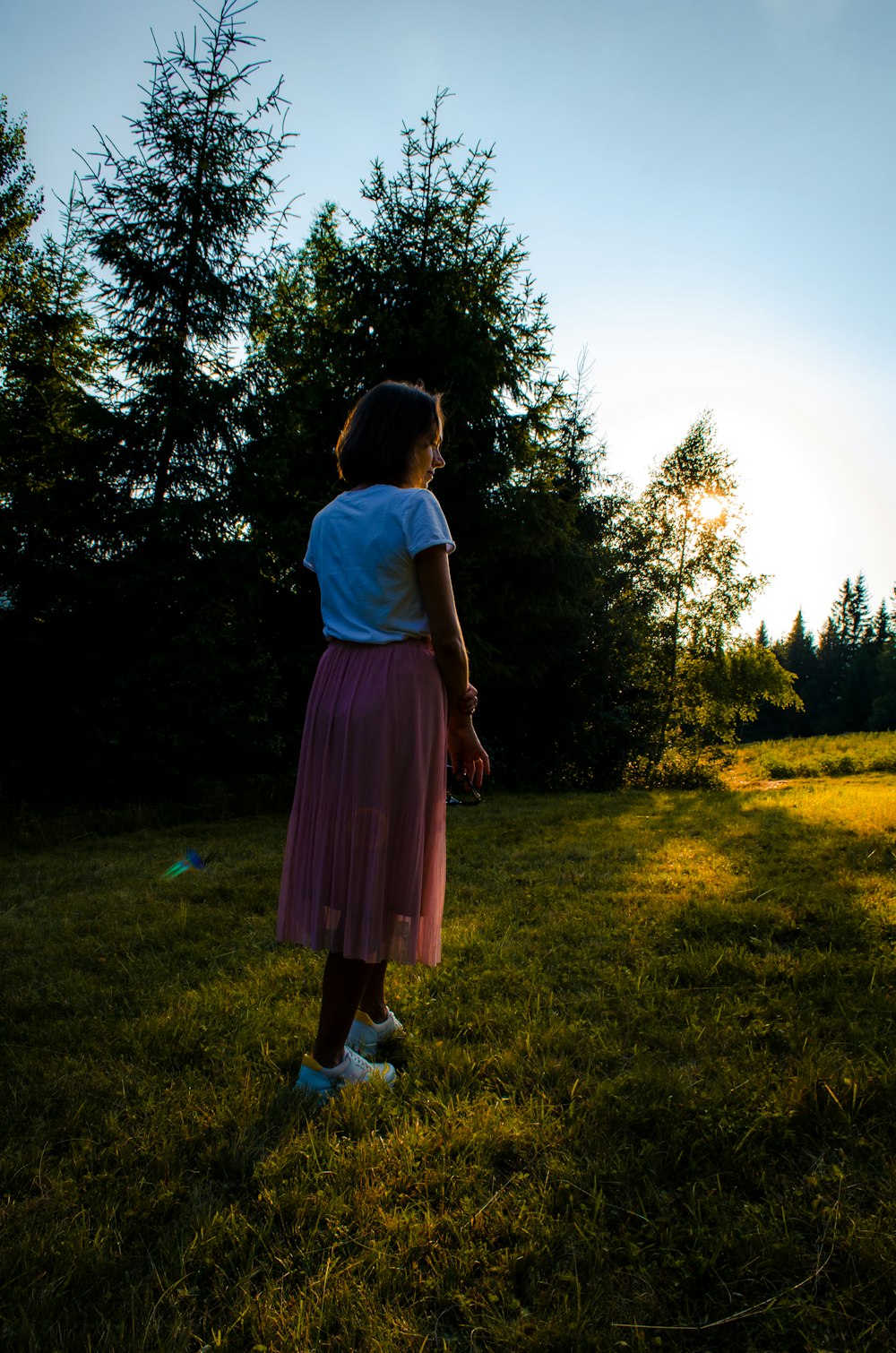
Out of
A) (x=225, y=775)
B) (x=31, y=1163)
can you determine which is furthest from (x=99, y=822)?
(x=31, y=1163)

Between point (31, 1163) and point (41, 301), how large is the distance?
9.75 m

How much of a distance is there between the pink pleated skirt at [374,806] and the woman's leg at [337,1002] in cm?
7

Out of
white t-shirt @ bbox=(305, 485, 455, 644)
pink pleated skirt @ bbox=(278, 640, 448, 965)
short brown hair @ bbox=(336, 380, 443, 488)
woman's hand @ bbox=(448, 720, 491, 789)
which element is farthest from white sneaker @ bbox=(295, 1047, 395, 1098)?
short brown hair @ bbox=(336, 380, 443, 488)

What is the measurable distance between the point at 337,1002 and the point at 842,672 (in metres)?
78.7

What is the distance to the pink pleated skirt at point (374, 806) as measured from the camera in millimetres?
2018

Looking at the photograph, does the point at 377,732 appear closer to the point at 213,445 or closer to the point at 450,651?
the point at 450,651

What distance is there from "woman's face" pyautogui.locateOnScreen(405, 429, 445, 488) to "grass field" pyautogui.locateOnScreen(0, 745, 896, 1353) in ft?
6.15

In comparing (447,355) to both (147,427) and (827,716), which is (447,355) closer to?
(147,427)

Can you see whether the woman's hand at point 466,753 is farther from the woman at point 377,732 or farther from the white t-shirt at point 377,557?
the white t-shirt at point 377,557

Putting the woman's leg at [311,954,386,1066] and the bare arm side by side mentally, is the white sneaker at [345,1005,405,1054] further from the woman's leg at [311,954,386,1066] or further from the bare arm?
the bare arm

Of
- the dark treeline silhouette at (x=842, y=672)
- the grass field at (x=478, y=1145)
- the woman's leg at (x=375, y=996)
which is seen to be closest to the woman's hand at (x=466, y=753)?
the woman's leg at (x=375, y=996)

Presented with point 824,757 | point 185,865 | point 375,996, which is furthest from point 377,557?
point 824,757

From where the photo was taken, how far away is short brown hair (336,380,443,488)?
6.97 feet

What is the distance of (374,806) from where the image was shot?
6.63 ft
